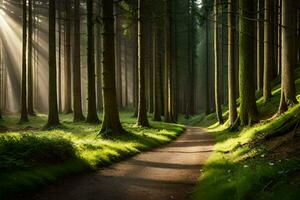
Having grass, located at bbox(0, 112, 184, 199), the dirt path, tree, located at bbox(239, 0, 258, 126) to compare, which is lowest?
the dirt path

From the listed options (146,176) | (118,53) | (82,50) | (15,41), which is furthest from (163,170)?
(15,41)

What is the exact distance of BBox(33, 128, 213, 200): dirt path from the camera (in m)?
7.88

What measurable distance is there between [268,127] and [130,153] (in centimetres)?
498

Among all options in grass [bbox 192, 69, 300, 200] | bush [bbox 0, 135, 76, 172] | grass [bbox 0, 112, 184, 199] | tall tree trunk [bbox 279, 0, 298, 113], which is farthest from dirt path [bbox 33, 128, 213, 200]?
tall tree trunk [bbox 279, 0, 298, 113]

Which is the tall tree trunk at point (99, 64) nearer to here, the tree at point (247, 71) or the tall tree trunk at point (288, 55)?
the tree at point (247, 71)

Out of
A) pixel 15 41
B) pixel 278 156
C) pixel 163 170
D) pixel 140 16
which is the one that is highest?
pixel 15 41

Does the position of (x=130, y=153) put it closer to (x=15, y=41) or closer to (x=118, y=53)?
(x=118, y=53)

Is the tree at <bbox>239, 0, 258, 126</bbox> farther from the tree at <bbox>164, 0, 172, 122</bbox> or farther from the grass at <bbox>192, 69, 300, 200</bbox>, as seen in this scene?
the tree at <bbox>164, 0, 172, 122</bbox>

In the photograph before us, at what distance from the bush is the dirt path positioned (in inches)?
35.5

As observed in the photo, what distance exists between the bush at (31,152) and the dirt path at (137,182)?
90 cm

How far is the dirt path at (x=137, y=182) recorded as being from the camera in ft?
25.8

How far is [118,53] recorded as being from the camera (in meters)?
48.0

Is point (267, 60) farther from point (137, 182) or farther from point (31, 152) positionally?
point (31, 152)

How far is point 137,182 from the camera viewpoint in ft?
30.5
